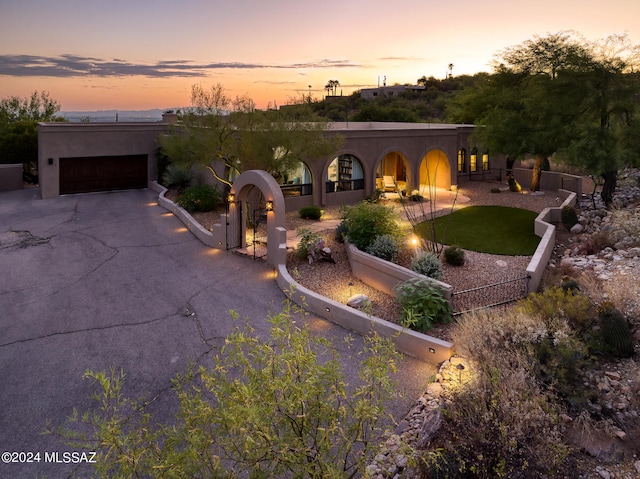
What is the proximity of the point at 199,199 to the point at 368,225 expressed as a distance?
10.9m

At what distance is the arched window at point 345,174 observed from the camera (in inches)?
984

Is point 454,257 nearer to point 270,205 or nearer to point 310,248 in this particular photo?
point 310,248

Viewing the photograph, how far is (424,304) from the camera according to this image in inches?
432

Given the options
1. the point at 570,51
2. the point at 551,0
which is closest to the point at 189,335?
the point at 570,51

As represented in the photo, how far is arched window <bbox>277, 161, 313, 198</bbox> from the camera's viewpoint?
2384 cm

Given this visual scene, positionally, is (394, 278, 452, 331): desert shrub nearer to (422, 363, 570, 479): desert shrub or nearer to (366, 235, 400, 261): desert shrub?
(422, 363, 570, 479): desert shrub

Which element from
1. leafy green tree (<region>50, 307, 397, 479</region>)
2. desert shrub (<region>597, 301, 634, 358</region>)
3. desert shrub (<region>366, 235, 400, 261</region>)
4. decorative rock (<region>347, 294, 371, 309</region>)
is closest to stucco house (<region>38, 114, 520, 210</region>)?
desert shrub (<region>366, 235, 400, 261</region>)

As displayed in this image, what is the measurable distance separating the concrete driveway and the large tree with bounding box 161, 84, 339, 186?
4076 mm

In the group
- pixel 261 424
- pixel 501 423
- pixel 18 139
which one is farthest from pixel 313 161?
pixel 18 139

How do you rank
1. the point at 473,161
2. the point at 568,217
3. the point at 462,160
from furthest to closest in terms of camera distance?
the point at 473,161
the point at 462,160
the point at 568,217

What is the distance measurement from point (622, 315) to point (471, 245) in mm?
7946

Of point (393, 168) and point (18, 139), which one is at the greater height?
point (18, 139)

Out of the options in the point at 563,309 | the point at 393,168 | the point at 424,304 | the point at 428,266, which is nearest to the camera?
the point at 563,309

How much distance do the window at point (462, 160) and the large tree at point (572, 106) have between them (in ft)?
16.3
